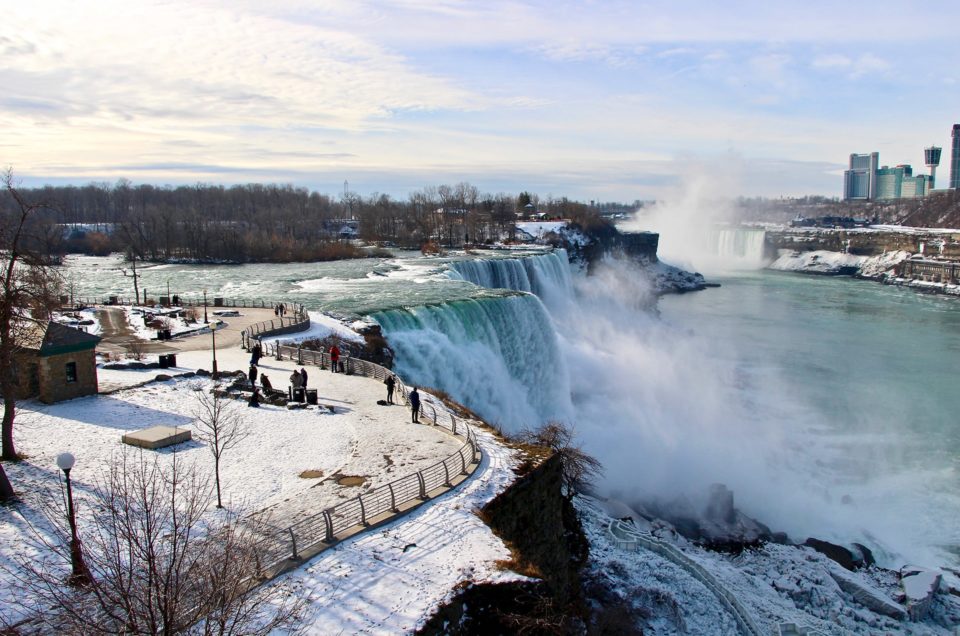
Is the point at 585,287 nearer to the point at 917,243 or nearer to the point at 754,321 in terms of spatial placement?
the point at 754,321

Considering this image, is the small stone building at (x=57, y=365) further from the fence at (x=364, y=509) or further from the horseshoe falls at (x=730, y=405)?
the horseshoe falls at (x=730, y=405)

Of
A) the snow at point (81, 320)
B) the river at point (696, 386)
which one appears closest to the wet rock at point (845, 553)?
the river at point (696, 386)

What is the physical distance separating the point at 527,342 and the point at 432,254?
38.3 m

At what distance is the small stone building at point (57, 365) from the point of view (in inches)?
614

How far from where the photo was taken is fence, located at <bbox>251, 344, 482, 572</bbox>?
989cm

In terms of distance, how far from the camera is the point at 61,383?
16203 millimetres

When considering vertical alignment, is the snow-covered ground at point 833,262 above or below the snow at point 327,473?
below

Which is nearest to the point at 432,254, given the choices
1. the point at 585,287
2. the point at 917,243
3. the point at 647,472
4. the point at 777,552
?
the point at 585,287

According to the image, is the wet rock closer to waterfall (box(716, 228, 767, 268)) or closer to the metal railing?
the metal railing

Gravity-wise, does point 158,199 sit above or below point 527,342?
above

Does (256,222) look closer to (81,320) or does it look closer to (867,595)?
(81,320)

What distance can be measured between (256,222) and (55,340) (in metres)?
92.8

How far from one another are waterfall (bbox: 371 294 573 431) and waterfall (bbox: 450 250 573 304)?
13640 mm

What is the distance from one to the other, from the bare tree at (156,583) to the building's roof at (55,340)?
5.31m
